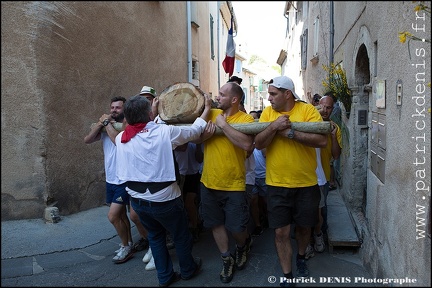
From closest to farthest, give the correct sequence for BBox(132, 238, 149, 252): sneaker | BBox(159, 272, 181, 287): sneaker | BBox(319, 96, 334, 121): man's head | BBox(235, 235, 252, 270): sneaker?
BBox(159, 272, 181, 287): sneaker
BBox(235, 235, 252, 270): sneaker
BBox(132, 238, 149, 252): sneaker
BBox(319, 96, 334, 121): man's head

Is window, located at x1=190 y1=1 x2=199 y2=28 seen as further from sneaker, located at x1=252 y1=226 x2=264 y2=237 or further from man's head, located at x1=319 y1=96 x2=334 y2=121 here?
sneaker, located at x1=252 y1=226 x2=264 y2=237

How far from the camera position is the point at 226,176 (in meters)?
3.25

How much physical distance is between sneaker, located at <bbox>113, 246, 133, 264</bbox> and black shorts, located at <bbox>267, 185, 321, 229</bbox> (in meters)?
1.66

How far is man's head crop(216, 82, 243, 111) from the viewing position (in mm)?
3406

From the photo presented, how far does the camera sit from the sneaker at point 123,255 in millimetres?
3834

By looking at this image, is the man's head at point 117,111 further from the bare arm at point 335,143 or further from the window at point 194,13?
the window at point 194,13

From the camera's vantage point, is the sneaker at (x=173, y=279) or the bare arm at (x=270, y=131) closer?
the bare arm at (x=270, y=131)

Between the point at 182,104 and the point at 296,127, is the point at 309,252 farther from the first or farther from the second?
the point at 182,104

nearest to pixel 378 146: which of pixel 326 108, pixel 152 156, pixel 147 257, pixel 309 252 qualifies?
pixel 326 108

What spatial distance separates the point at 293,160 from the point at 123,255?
2081mm

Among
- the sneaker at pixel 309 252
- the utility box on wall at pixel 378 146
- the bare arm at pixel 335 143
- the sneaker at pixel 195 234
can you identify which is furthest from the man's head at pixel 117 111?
the utility box on wall at pixel 378 146

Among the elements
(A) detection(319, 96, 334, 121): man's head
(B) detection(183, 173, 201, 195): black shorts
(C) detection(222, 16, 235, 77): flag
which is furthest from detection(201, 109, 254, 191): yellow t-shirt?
(C) detection(222, 16, 235, 77): flag

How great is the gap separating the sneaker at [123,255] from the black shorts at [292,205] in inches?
65.2

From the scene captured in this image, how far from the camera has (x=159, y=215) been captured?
3055 mm
